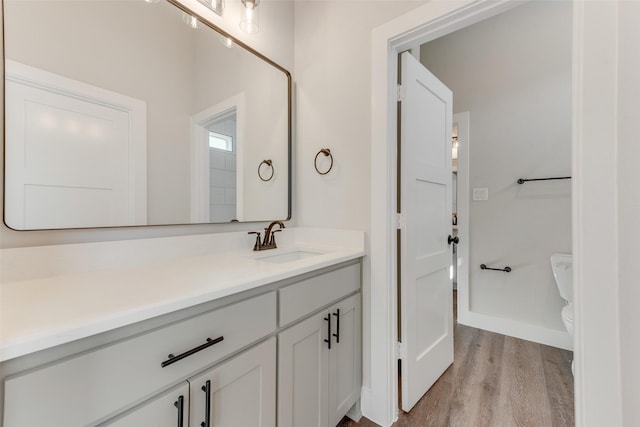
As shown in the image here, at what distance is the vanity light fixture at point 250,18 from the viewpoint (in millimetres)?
1446

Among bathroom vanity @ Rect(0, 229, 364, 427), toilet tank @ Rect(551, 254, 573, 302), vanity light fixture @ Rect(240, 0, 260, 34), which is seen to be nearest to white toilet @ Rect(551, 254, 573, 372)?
toilet tank @ Rect(551, 254, 573, 302)

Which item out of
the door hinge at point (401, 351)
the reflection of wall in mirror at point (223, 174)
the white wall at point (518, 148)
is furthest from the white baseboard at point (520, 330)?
the reflection of wall in mirror at point (223, 174)

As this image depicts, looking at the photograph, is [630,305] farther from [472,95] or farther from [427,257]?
[472,95]

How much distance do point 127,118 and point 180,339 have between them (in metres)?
0.90

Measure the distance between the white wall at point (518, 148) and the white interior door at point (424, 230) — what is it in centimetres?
84

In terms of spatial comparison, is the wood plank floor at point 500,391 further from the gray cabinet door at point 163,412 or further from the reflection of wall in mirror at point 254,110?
the reflection of wall in mirror at point 254,110

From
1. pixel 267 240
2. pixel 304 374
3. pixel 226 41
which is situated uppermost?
pixel 226 41

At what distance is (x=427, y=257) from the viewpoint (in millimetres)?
1684

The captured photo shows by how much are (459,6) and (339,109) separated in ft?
2.31

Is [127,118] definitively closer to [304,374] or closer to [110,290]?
[110,290]

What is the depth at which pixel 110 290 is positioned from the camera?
0.78 meters

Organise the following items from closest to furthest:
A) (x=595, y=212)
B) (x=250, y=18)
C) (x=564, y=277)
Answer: (x=595, y=212)
(x=250, y=18)
(x=564, y=277)

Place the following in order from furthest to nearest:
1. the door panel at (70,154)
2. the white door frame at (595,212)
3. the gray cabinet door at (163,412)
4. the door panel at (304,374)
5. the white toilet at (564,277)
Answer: the white toilet at (564,277), the door panel at (304,374), the door panel at (70,154), the white door frame at (595,212), the gray cabinet door at (163,412)

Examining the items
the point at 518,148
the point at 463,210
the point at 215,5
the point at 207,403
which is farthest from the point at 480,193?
the point at 207,403
